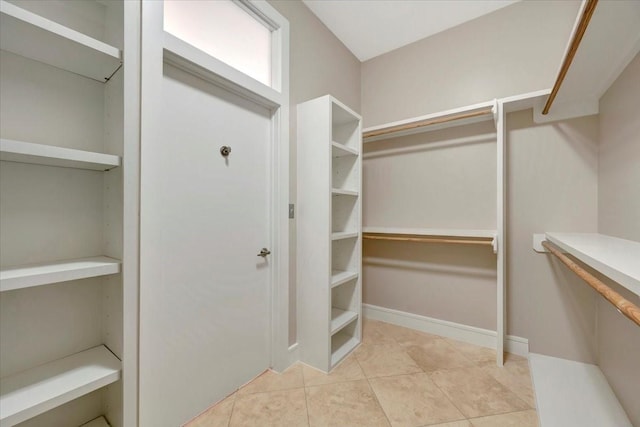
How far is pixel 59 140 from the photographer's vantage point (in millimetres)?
1010

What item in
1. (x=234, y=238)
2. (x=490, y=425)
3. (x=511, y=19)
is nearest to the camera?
(x=490, y=425)

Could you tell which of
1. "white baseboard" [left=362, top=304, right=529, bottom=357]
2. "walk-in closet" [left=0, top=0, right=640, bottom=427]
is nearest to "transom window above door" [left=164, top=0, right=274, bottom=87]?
"walk-in closet" [left=0, top=0, right=640, bottom=427]

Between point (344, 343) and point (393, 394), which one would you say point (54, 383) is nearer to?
point (393, 394)

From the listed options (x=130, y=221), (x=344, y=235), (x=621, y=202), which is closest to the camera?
(x=130, y=221)

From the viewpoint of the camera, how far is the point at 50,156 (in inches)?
32.9

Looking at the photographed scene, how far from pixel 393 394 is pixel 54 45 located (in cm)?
233

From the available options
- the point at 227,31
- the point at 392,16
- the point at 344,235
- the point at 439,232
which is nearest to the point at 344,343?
the point at 344,235

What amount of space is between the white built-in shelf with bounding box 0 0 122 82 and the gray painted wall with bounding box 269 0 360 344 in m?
1.17

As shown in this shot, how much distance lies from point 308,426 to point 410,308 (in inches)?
61.8

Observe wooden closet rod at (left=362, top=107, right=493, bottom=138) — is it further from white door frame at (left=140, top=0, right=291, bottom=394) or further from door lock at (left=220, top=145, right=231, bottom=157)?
door lock at (left=220, top=145, right=231, bottom=157)

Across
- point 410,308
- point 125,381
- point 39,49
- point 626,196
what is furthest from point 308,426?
point 626,196

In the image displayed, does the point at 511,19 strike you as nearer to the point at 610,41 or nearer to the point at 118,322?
the point at 610,41

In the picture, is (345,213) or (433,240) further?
(345,213)

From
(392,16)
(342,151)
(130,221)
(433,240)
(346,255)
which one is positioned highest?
(392,16)
